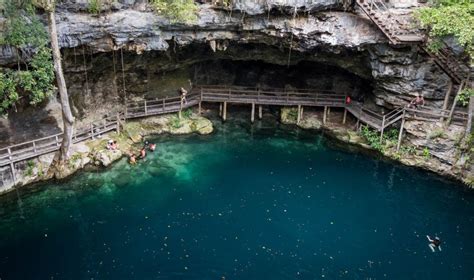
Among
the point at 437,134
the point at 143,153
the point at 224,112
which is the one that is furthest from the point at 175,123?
the point at 437,134

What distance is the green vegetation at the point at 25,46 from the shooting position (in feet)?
78.1

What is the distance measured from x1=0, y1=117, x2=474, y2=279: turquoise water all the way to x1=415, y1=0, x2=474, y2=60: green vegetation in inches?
365

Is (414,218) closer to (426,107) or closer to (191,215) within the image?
(426,107)

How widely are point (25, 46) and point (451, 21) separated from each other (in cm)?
2537

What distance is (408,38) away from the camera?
29.3m

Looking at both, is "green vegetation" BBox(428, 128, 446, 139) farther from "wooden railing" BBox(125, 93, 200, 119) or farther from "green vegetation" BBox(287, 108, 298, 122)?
"wooden railing" BBox(125, 93, 200, 119)

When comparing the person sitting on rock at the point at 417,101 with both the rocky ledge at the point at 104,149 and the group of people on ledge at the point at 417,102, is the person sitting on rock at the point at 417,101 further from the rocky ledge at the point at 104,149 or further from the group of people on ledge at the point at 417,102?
the rocky ledge at the point at 104,149

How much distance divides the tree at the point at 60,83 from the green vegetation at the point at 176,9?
22.5 feet

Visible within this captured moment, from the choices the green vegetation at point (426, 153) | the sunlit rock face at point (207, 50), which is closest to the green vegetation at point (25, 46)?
the sunlit rock face at point (207, 50)

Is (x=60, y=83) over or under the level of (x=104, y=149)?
over

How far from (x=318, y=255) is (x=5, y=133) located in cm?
2113

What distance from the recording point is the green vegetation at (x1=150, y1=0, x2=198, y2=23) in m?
28.1

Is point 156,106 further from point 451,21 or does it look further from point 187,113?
point 451,21

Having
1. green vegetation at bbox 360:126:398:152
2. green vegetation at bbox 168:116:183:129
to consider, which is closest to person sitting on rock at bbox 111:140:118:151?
green vegetation at bbox 168:116:183:129
